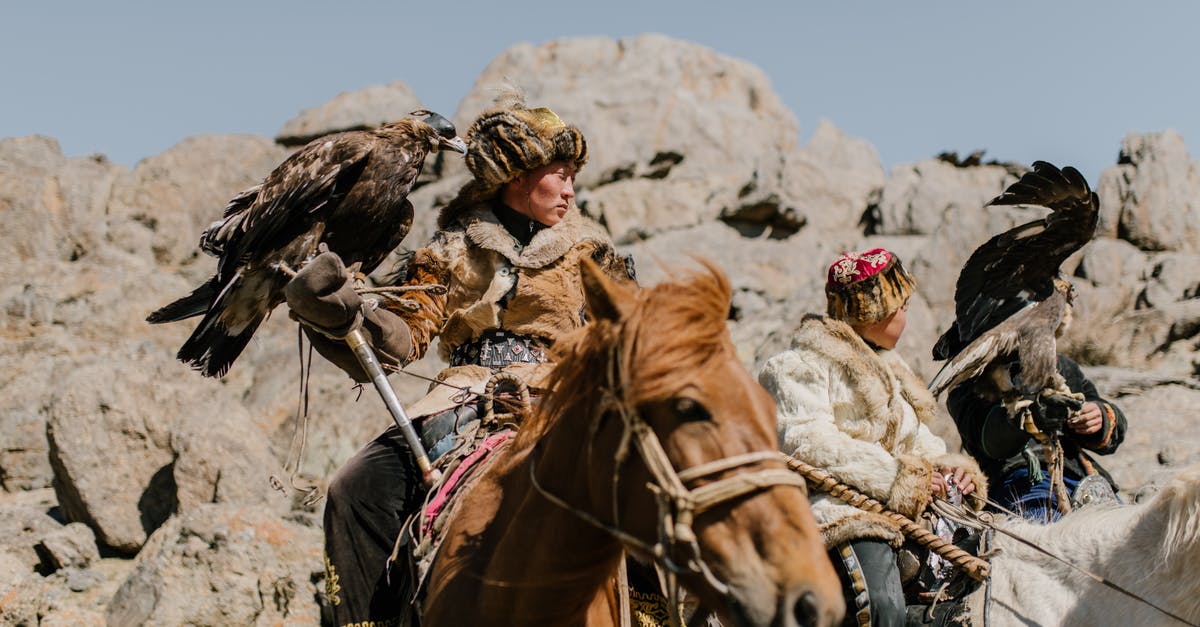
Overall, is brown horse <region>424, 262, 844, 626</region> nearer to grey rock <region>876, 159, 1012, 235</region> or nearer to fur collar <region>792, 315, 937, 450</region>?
fur collar <region>792, 315, 937, 450</region>

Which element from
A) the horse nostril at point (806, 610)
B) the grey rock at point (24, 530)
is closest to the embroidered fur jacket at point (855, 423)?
the horse nostril at point (806, 610)

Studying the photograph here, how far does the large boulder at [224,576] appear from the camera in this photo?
6.94 m

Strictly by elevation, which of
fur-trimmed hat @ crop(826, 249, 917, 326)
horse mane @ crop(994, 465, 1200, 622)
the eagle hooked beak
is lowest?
horse mane @ crop(994, 465, 1200, 622)

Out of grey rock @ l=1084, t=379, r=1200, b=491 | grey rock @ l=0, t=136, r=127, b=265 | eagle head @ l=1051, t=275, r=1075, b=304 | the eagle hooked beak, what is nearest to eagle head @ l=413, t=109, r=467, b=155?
the eagle hooked beak

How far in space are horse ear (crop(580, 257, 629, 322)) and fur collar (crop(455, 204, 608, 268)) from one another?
150 cm

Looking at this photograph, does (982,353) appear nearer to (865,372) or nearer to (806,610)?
(865,372)

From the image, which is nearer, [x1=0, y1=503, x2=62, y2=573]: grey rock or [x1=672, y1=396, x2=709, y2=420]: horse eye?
[x1=672, y1=396, x2=709, y2=420]: horse eye

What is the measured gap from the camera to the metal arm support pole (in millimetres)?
3062

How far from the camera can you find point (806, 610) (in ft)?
5.88

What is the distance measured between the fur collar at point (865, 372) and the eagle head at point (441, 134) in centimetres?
166

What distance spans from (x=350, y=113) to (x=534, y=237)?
25.4 metres

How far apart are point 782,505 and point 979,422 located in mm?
3939

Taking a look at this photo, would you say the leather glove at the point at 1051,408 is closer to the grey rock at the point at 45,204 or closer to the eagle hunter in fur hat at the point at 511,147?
the eagle hunter in fur hat at the point at 511,147

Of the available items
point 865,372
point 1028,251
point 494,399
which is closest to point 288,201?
point 494,399
